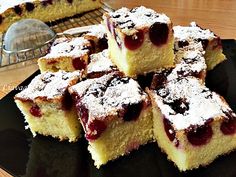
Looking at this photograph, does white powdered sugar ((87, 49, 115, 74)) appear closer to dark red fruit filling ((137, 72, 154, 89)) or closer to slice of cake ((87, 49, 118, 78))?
slice of cake ((87, 49, 118, 78))

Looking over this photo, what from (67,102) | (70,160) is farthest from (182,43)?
(70,160)

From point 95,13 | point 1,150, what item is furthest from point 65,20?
point 1,150

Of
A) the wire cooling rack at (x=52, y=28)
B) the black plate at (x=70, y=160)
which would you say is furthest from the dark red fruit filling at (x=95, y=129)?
the wire cooling rack at (x=52, y=28)

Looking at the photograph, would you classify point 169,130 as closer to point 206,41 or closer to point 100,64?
point 100,64

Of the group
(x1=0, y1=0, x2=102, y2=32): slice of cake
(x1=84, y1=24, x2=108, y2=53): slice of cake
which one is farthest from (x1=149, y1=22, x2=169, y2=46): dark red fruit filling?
(x1=0, y1=0, x2=102, y2=32): slice of cake

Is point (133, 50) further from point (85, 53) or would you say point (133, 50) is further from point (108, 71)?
point (85, 53)

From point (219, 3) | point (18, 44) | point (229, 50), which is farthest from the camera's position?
point (219, 3)
